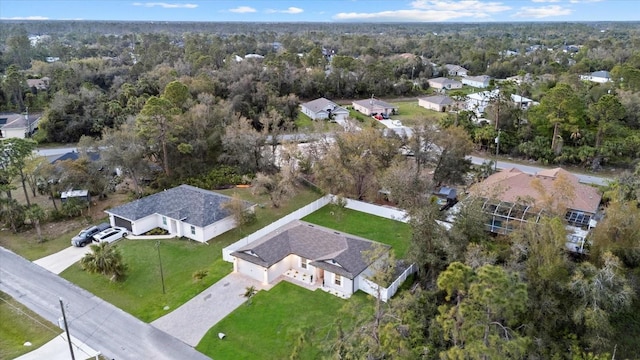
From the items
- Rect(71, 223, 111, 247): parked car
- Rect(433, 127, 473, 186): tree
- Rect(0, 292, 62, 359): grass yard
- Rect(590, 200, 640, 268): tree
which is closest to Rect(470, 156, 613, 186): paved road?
Rect(433, 127, 473, 186): tree

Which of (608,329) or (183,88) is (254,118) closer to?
(183,88)

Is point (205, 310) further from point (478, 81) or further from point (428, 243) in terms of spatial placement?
point (478, 81)

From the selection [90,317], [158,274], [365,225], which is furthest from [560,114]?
[90,317]

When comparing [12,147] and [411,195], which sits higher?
[12,147]

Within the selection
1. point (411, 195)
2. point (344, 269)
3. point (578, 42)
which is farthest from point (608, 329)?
Result: point (578, 42)

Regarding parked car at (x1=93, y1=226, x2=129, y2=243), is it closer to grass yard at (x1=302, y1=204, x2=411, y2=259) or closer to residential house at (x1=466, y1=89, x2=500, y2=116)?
grass yard at (x1=302, y1=204, x2=411, y2=259)

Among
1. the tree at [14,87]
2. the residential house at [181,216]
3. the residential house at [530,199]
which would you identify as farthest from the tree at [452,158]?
the tree at [14,87]
